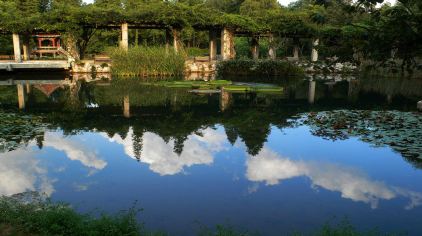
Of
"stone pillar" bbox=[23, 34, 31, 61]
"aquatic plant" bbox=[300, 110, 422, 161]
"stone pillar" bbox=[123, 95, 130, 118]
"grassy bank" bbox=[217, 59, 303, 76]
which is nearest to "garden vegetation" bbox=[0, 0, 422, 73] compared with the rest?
"stone pillar" bbox=[23, 34, 31, 61]

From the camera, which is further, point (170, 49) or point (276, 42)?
point (276, 42)

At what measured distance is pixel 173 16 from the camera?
84.4ft

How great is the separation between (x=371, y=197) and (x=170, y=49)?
21.5 metres

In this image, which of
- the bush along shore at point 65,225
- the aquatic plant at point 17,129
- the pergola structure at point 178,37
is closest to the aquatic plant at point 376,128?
the bush along shore at point 65,225

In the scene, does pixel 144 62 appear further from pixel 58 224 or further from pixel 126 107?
pixel 58 224

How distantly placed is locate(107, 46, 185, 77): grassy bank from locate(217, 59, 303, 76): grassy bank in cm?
365

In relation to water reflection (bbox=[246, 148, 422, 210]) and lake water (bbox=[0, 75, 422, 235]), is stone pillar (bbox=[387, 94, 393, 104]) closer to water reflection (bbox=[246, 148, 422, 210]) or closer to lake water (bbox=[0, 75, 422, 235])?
lake water (bbox=[0, 75, 422, 235])

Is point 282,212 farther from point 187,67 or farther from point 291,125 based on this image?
point 187,67

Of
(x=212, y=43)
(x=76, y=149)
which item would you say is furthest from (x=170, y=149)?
(x=212, y=43)

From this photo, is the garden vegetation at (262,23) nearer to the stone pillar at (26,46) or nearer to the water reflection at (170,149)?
the stone pillar at (26,46)

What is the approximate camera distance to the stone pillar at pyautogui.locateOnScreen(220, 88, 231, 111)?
1328 centimetres

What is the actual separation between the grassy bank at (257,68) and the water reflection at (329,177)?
748 inches

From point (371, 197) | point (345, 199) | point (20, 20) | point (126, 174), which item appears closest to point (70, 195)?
point (126, 174)

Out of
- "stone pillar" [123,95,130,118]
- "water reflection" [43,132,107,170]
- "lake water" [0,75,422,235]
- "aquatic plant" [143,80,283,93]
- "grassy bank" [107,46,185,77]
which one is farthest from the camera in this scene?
"grassy bank" [107,46,185,77]
